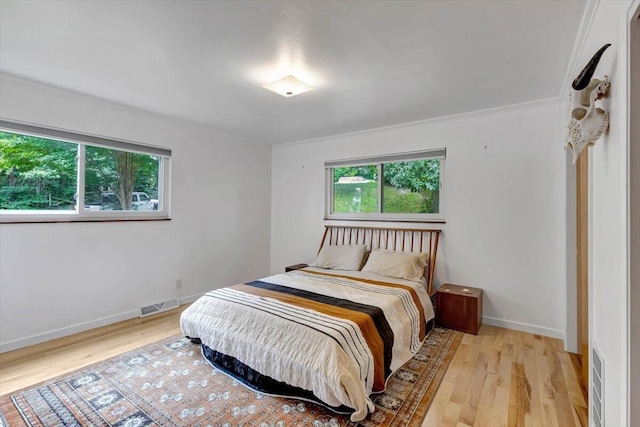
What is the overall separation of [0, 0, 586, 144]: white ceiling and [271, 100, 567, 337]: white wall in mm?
336

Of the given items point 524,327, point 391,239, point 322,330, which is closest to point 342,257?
point 391,239

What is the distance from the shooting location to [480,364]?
241cm

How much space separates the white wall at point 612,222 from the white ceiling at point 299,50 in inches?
19.6

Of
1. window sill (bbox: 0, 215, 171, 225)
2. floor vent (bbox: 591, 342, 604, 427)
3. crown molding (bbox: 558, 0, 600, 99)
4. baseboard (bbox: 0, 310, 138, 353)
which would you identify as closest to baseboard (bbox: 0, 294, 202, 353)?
baseboard (bbox: 0, 310, 138, 353)

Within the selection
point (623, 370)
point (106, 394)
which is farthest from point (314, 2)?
point (106, 394)

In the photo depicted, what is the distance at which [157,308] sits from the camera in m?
3.53

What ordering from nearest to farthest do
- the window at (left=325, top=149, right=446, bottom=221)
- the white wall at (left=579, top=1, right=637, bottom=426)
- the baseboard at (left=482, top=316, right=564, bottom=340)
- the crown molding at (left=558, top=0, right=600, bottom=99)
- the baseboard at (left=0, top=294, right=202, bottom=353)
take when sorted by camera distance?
the white wall at (left=579, top=1, right=637, bottom=426), the crown molding at (left=558, top=0, right=600, bottom=99), the baseboard at (left=0, top=294, right=202, bottom=353), the baseboard at (left=482, top=316, right=564, bottom=340), the window at (left=325, top=149, right=446, bottom=221)

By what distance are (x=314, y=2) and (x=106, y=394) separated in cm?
273

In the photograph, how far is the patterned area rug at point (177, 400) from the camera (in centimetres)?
176

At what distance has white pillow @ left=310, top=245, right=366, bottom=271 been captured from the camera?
12.1 ft

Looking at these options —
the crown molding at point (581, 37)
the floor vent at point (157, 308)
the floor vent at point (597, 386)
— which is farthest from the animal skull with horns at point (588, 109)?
the floor vent at point (157, 308)

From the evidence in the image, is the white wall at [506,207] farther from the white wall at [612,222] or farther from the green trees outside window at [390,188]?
the white wall at [612,222]

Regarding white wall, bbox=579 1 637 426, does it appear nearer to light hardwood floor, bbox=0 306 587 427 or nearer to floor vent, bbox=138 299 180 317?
light hardwood floor, bbox=0 306 587 427

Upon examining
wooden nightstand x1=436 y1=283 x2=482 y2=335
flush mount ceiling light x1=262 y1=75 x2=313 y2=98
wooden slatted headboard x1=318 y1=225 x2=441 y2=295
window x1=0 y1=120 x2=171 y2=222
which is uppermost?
flush mount ceiling light x1=262 y1=75 x2=313 y2=98
